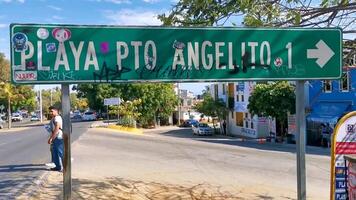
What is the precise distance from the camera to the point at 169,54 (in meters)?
4.93

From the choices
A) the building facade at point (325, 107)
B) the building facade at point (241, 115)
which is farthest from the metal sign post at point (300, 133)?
the building facade at point (241, 115)

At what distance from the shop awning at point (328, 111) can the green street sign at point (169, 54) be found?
1075 inches

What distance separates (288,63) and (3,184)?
670cm

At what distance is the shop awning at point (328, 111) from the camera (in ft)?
103

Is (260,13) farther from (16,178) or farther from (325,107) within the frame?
(325,107)

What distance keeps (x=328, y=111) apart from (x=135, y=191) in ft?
86.2

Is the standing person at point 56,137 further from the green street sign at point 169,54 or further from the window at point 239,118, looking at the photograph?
the window at point 239,118

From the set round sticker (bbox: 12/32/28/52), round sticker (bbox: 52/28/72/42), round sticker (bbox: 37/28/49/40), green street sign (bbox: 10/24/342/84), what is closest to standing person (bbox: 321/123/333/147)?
green street sign (bbox: 10/24/342/84)

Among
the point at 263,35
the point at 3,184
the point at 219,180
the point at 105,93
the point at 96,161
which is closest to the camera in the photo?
the point at 263,35

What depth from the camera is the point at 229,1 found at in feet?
23.4

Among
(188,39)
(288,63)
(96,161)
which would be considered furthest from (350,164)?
(96,161)

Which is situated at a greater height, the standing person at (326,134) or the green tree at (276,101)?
the green tree at (276,101)

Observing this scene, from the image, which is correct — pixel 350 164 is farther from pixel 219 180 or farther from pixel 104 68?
pixel 219 180

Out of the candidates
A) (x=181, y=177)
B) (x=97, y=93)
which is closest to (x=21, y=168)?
(x=181, y=177)
